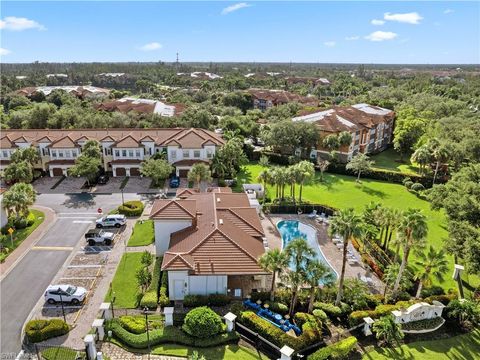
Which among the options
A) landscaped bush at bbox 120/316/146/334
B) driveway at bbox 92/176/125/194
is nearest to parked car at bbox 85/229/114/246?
landscaped bush at bbox 120/316/146/334

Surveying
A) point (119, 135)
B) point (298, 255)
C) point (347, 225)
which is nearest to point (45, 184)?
point (119, 135)

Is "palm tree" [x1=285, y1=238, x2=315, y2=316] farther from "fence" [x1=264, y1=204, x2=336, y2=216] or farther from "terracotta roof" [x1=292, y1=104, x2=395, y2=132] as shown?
"terracotta roof" [x1=292, y1=104, x2=395, y2=132]

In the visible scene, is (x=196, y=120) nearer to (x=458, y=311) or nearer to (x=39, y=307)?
(x=39, y=307)

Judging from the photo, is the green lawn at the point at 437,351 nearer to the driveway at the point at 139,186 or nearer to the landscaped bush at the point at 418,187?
the landscaped bush at the point at 418,187

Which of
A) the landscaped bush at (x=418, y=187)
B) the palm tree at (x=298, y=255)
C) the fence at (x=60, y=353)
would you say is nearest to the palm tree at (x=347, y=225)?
the palm tree at (x=298, y=255)

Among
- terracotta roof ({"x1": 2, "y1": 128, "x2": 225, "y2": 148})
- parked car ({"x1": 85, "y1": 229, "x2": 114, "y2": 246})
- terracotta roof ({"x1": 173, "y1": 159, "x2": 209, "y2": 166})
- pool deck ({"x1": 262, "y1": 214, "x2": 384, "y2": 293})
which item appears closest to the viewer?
pool deck ({"x1": 262, "y1": 214, "x2": 384, "y2": 293})

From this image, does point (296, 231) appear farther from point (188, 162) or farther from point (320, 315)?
point (188, 162)

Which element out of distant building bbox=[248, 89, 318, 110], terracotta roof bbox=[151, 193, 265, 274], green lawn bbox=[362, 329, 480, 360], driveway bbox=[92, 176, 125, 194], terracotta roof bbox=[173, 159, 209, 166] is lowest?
green lawn bbox=[362, 329, 480, 360]
